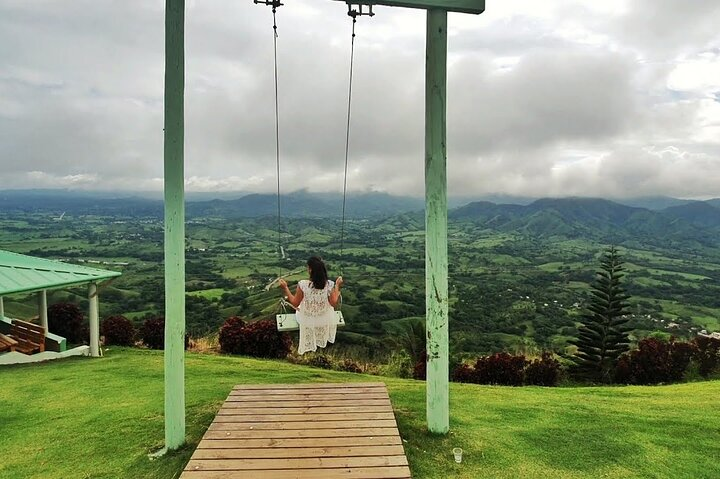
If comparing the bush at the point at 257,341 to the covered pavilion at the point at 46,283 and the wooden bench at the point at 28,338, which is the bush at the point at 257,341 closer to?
the covered pavilion at the point at 46,283

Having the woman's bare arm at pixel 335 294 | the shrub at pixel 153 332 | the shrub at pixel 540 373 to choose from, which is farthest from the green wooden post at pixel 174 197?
the shrub at pixel 540 373

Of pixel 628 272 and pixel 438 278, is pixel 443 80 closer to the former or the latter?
pixel 438 278

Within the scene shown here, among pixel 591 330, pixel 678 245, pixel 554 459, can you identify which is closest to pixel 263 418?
pixel 554 459

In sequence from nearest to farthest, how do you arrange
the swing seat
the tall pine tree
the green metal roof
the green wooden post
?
1. the green wooden post
2. the swing seat
3. the green metal roof
4. the tall pine tree

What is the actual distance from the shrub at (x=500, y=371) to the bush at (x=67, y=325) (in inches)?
323

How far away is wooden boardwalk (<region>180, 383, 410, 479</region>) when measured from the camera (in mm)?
2406

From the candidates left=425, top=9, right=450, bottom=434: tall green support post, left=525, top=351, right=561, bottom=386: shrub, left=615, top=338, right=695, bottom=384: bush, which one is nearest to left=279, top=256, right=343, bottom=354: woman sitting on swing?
left=425, top=9, right=450, bottom=434: tall green support post

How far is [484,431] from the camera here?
337cm

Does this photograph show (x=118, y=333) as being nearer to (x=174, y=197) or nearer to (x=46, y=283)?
(x=46, y=283)

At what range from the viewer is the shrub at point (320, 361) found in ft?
27.5

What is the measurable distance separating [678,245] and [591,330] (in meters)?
152

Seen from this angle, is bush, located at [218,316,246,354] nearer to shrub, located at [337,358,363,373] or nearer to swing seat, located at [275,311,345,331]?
shrub, located at [337,358,363,373]

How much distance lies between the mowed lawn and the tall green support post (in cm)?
61

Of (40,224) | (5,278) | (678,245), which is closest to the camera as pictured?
(5,278)
